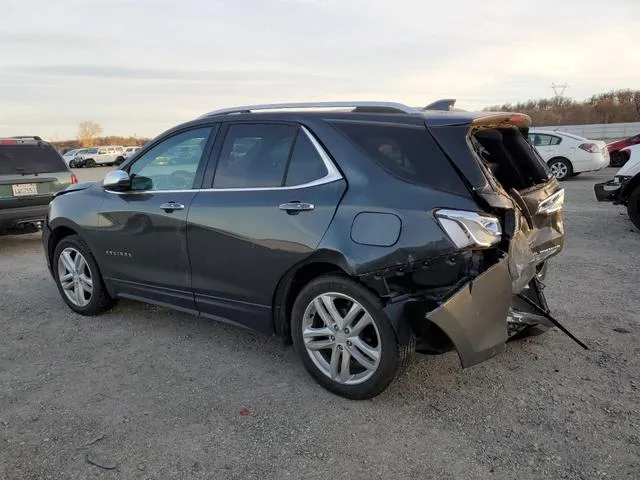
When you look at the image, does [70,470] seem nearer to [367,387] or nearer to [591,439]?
[367,387]

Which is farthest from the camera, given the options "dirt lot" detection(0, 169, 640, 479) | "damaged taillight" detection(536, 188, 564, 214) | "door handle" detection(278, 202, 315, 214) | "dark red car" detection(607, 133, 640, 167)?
"dark red car" detection(607, 133, 640, 167)

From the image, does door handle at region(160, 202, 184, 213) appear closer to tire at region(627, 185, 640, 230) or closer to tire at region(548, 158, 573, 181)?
tire at region(627, 185, 640, 230)

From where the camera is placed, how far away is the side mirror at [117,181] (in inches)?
173

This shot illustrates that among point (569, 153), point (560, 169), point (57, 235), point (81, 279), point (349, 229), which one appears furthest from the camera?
point (560, 169)

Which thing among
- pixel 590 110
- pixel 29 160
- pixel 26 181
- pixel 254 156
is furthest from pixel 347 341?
pixel 590 110

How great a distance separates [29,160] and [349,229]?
6973 mm

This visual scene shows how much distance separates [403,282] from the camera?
307 cm

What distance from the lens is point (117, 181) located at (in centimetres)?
Answer: 440

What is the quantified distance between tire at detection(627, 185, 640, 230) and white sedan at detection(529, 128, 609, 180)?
7.85 m

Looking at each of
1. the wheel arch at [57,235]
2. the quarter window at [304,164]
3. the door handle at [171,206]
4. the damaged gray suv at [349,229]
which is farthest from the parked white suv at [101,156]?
the quarter window at [304,164]

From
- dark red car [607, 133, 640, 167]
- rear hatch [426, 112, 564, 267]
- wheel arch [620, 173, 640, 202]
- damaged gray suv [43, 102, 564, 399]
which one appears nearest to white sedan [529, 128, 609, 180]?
dark red car [607, 133, 640, 167]

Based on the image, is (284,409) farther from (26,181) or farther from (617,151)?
(617,151)

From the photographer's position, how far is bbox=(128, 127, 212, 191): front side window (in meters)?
4.14

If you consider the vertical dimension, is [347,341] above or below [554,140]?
below
